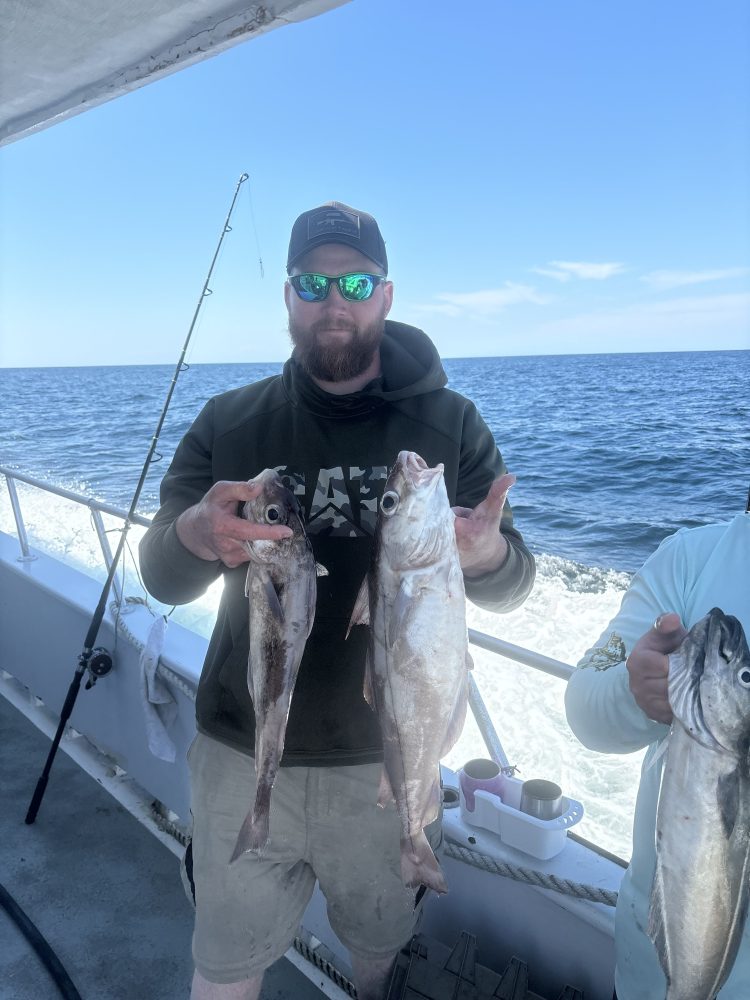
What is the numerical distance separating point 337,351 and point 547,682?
4764 millimetres

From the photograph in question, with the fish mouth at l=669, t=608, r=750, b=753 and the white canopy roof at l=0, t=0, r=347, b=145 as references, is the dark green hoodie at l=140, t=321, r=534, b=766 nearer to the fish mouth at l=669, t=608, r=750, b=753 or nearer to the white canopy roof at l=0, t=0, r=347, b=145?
the fish mouth at l=669, t=608, r=750, b=753

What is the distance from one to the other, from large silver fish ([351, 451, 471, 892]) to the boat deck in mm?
1661

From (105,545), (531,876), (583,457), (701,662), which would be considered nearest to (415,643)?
(701,662)

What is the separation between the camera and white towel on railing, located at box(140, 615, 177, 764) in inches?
137

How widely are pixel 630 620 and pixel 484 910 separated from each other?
4.72 feet

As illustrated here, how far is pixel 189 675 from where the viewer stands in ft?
11.1

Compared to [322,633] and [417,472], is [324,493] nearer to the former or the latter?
[322,633]

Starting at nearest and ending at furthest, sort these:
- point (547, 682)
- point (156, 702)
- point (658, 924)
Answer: point (658, 924) < point (156, 702) < point (547, 682)

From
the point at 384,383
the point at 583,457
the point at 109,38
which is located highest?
the point at 109,38

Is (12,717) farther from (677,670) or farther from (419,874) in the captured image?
(677,670)

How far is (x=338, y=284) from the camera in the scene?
2260mm

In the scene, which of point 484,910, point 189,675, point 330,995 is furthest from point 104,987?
point 484,910

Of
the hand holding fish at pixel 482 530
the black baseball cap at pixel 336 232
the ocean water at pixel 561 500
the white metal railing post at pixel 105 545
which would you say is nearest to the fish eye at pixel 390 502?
the hand holding fish at pixel 482 530

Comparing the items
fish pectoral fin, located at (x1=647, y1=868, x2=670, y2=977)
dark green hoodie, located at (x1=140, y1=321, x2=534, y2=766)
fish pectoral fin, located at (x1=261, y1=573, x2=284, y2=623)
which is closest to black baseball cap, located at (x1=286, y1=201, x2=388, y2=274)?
dark green hoodie, located at (x1=140, y1=321, x2=534, y2=766)
